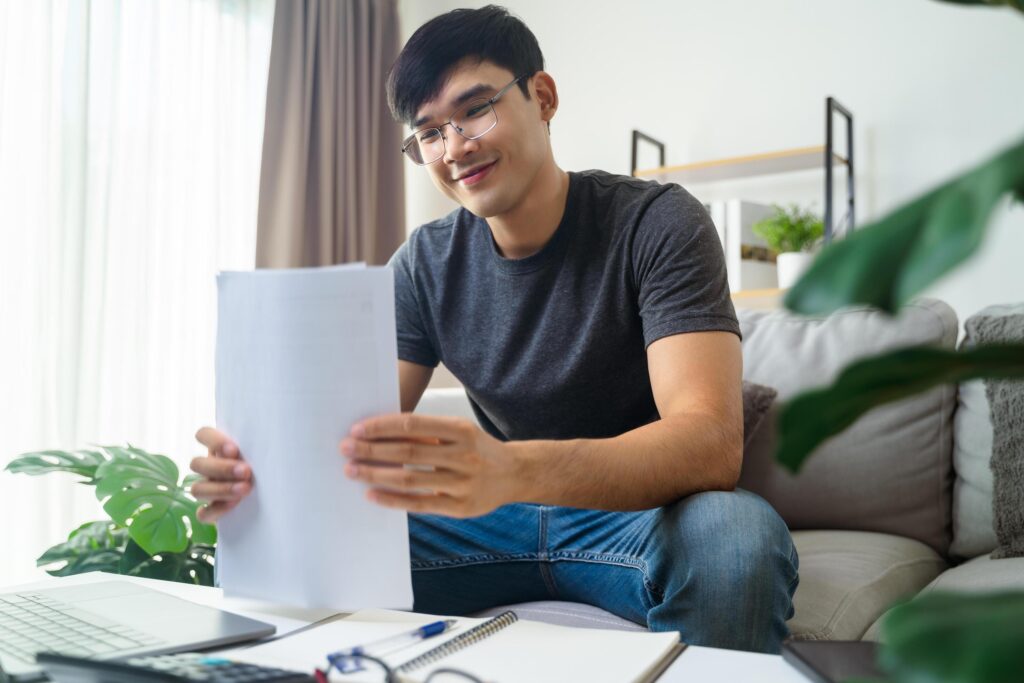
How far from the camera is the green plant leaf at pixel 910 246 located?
7.8 inches

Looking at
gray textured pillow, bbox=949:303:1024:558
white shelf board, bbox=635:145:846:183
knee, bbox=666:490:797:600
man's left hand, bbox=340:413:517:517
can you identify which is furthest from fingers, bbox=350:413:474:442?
white shelf board, bbox=635:145:846:183

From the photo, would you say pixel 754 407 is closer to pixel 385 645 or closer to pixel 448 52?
pixel 448 52

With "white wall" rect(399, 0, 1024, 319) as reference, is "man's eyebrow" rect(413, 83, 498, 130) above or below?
below

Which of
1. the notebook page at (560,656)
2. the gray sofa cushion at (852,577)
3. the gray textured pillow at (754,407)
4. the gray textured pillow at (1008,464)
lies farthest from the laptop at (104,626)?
the gray textured pillow at (1008,464)

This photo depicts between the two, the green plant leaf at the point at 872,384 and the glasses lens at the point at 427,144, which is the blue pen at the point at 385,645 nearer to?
the green plant leaf at the point at 872,384

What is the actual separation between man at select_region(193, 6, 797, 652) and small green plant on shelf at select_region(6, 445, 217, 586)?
0.42m

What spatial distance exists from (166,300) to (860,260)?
2.72m

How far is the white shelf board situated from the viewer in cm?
275

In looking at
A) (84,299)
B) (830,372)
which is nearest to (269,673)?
(830,372)

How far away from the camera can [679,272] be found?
1.23 meters

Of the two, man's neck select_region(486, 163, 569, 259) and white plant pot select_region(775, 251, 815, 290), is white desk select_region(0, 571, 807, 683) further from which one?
white plant pot select_region(775, 251, 815, 290)

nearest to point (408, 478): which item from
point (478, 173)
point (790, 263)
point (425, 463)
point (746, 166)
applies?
point (425, 463)

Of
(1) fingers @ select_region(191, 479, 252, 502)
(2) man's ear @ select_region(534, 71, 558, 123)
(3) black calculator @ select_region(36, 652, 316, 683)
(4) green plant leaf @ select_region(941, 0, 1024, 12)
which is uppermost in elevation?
(2) man's ear @ select_region(534, 71, 558, 123)

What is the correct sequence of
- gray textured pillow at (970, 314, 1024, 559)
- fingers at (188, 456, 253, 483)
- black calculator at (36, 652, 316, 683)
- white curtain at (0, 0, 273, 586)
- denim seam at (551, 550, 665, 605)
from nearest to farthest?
black calculator at (36, 652, 316, 683) < fingers at (188, 456, 253, 483) < denim seam at (551, 550, 665, 605) < gray textured pillow at (970, 314, 1024, 559) < white curtain at (0, 0, 273, 586)
